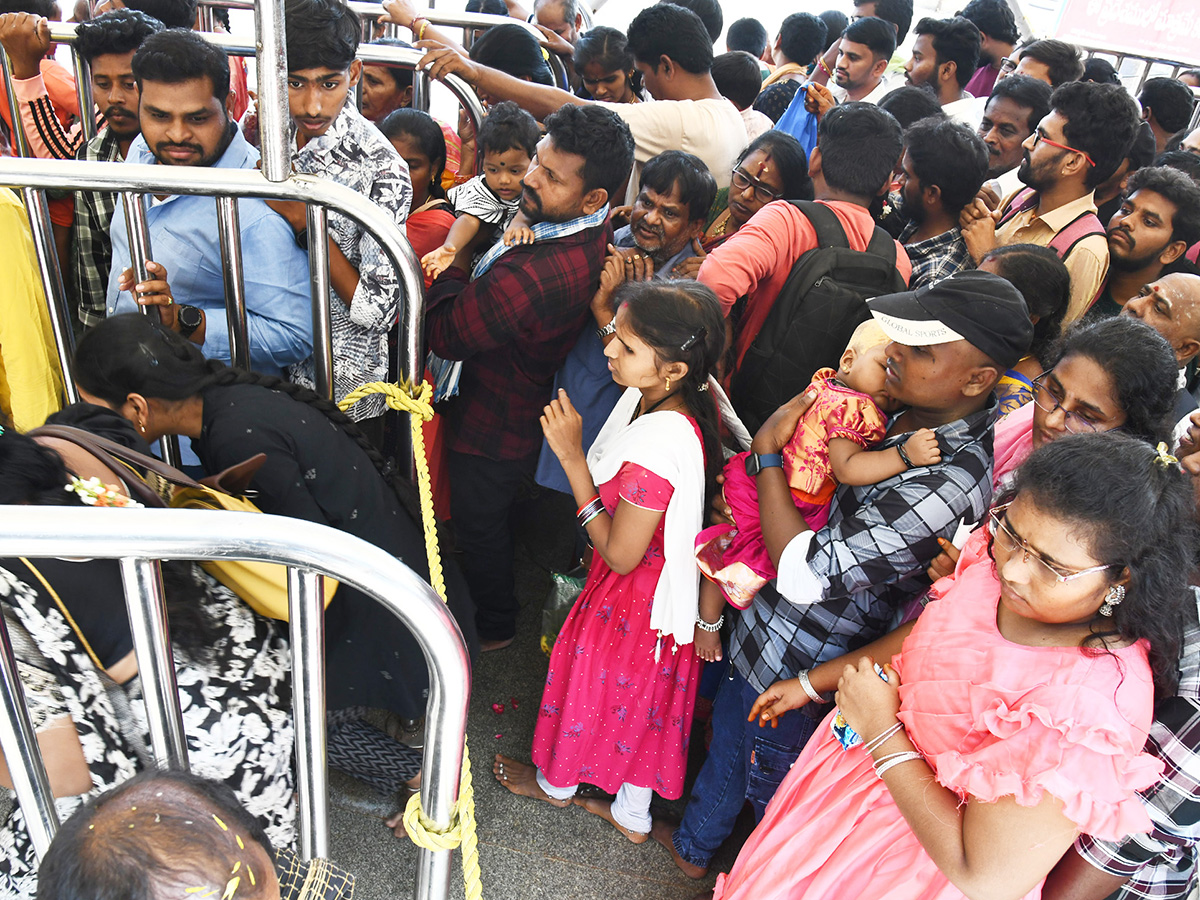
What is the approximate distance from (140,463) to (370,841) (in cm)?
128

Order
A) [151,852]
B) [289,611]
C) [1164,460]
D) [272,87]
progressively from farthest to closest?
[272,87]
[1164,460]
[289,611]
[151,852]

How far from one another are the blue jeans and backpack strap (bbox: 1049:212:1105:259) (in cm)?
182

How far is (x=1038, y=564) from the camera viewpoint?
1288 millimetres

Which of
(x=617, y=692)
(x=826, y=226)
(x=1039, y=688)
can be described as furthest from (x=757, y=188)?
(x=1039, y=688)

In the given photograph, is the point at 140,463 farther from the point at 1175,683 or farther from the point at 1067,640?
the point at 1175,683

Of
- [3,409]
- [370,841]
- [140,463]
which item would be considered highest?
[140,463]

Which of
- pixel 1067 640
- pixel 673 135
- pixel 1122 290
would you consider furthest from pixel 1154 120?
pixel 1067 640

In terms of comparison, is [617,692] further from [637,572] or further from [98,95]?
[98,95]

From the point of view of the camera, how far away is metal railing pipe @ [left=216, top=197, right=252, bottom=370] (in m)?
1.88

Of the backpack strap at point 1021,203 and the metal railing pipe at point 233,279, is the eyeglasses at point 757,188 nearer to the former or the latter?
the backpack strap at point 1021,203

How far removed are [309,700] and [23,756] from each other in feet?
1.30

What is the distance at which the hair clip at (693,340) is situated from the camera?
6.75ft

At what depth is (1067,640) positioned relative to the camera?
4.31ft

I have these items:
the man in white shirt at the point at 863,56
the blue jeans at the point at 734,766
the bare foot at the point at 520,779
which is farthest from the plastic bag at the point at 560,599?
the man in white shirt at the point at 863,56
